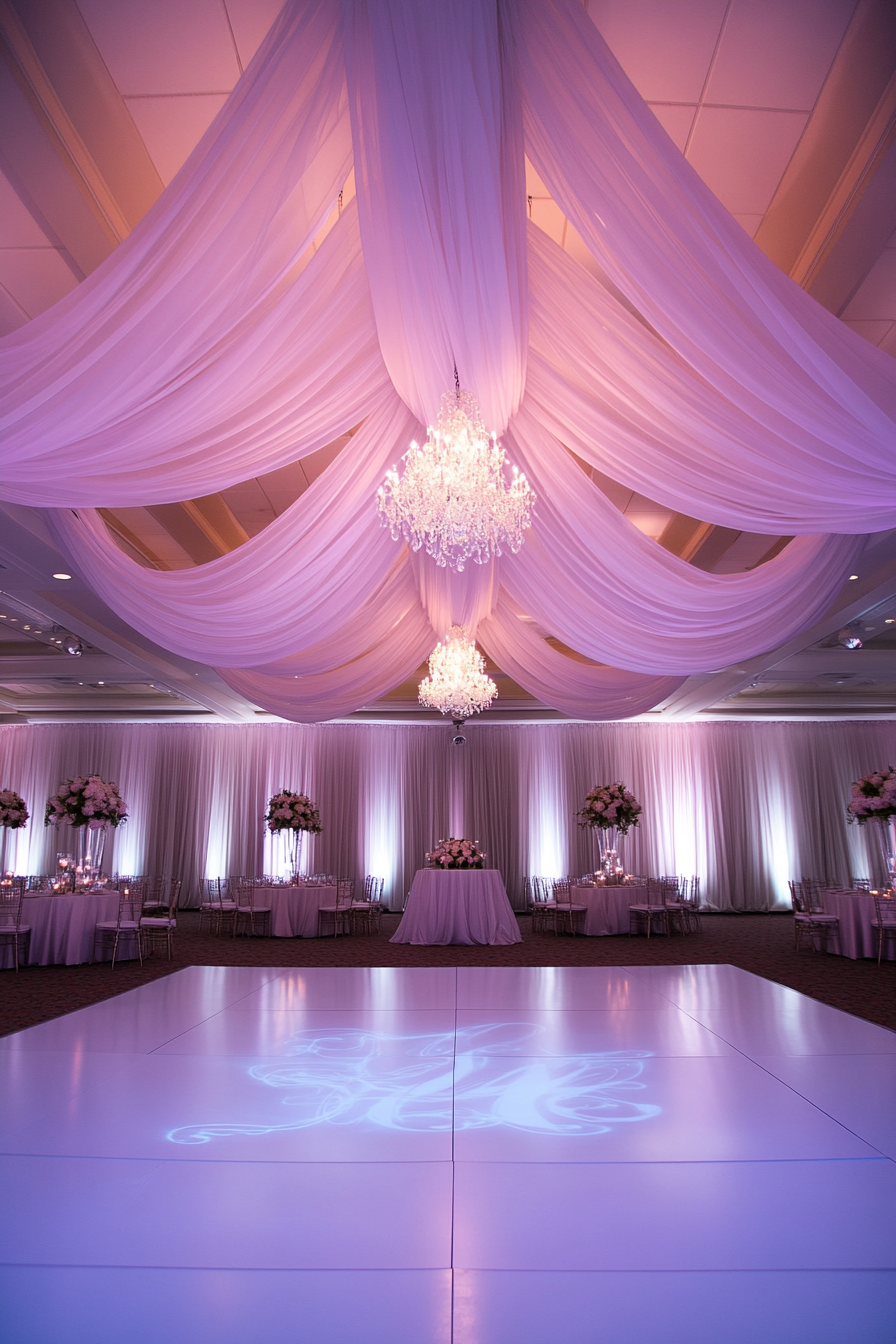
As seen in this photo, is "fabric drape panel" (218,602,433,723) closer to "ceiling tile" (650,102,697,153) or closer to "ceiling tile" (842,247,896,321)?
"ceiling tile" (842,247,896,321)

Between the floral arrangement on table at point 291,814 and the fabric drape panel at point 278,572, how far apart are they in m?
8.07

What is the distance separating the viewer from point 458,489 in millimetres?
3859

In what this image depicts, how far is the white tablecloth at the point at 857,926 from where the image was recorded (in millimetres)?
10008

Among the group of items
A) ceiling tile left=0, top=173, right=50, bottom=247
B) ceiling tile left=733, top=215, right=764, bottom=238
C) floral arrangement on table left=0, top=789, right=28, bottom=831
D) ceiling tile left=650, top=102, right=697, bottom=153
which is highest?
ceiling tile left=733, top=215, right=764, bottom=238

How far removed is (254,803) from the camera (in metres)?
17.1

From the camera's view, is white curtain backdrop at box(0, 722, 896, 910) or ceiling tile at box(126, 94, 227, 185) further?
white curtain backdrop at box(0, 722, 896, 910)

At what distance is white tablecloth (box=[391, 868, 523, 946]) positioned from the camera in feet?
37.6

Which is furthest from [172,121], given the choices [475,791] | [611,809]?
[475,791]

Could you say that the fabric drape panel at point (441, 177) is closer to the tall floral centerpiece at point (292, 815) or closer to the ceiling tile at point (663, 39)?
the ceiling tile at point (663, 39)

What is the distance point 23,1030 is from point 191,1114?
8.21 feet

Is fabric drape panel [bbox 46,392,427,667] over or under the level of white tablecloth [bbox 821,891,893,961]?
over

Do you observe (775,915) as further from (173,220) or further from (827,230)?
(173,220)

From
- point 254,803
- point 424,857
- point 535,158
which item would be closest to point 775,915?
point 424,857

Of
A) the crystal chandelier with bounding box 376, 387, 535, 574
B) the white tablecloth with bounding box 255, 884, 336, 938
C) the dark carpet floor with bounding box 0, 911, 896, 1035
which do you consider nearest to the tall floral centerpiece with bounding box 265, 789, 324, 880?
the white tablecloth with bounding box 255, 884, 336, 938
